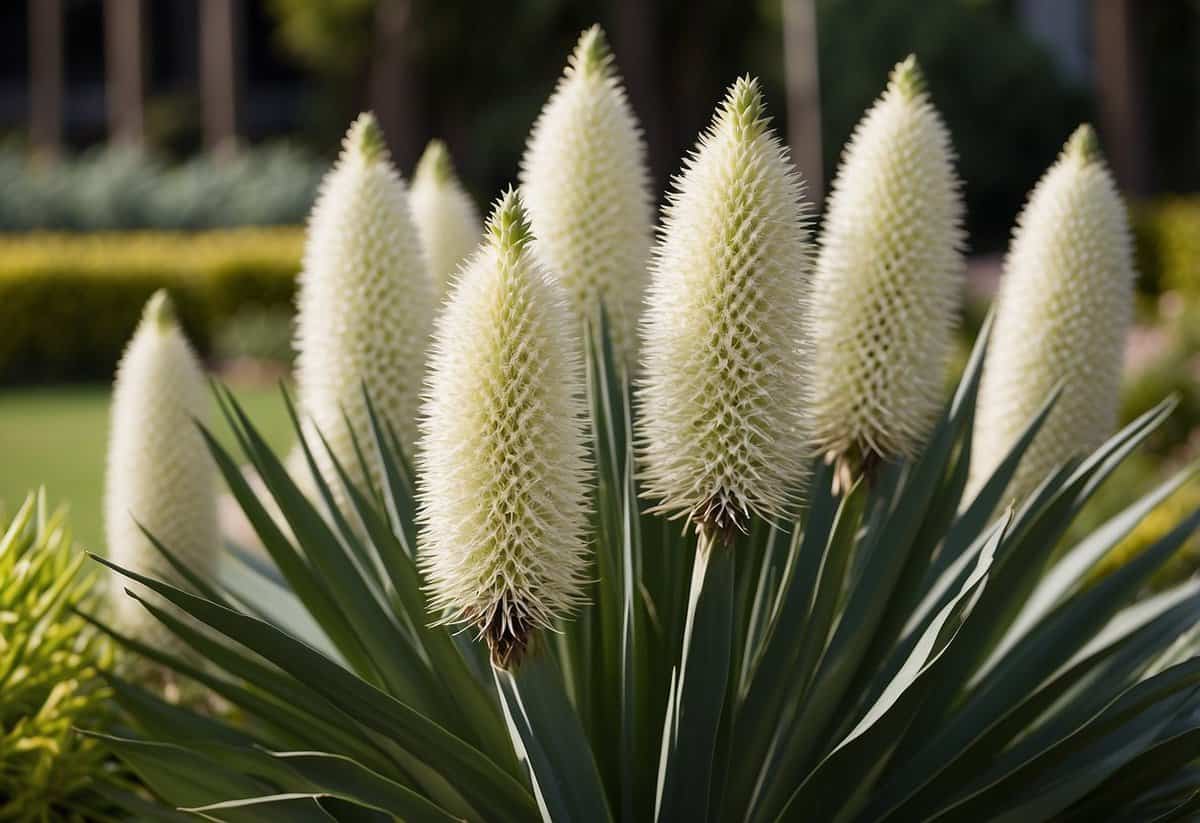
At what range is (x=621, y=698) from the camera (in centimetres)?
241

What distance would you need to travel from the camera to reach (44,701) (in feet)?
9.31

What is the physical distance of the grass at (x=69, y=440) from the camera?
852cm

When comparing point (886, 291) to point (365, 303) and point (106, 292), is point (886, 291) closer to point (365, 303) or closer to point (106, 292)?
point (365, 303)

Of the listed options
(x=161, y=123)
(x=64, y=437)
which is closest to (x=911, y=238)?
(x=64, y=437)

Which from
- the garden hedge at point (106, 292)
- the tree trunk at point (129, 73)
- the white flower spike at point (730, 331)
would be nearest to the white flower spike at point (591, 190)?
the white flower spike at point (730, 331)

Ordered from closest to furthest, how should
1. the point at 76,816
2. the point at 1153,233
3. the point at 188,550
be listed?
1. the point at 76,816
2. the point at 188,550
3. the point at 1153,233

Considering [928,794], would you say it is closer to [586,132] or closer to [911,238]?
[911,238]

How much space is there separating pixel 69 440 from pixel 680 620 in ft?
28.6

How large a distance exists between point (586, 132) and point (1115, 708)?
52.1 inches

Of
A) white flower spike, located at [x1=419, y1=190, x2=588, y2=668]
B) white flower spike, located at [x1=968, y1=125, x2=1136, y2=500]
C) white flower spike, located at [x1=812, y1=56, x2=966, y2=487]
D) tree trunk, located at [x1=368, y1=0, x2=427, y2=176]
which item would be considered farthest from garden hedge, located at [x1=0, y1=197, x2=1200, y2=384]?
white flower spike, located at [x1=419, y1=190, x2=588, y2=668]

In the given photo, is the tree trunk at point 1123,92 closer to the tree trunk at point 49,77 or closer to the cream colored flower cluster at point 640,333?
the cream colored flower cluster at point 640,333

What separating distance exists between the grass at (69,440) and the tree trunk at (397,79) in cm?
961

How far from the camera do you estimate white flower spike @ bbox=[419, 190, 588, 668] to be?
1950 millimetres

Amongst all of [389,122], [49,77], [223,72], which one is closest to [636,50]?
[389,122]
